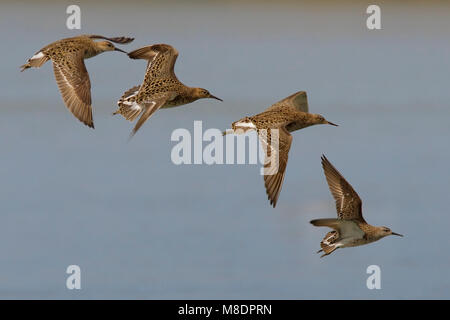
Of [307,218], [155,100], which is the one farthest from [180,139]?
[155,100]

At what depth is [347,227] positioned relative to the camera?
6.34 meters

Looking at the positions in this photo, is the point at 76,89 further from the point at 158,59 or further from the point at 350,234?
the point at 350,234

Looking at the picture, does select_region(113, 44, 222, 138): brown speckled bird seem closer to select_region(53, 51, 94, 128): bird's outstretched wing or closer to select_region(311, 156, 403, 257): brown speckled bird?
select_region(53, 51, 94, 128): bird's outstretched wing

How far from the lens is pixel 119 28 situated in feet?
40.1

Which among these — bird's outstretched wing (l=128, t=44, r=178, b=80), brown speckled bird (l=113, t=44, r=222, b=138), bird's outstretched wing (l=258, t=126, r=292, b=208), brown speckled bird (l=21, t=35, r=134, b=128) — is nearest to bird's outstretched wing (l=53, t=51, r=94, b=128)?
brown speckled bird (l=21, t=35, r=134, b=128)

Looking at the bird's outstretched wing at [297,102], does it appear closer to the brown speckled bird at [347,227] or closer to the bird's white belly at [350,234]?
the brown speckled bird at [347,227]

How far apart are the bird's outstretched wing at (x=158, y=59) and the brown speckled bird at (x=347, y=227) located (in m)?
1.31

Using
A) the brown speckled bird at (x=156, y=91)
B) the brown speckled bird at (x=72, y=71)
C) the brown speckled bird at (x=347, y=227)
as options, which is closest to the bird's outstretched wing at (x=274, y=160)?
the brown speckled bird at (x=347, y=227)

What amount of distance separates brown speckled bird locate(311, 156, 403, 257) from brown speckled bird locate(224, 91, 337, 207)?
0.35m

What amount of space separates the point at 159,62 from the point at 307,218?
Answer: 58.9 inches

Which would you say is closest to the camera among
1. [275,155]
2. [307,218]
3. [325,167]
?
[275,155]

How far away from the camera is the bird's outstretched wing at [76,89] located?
6.88 meters
